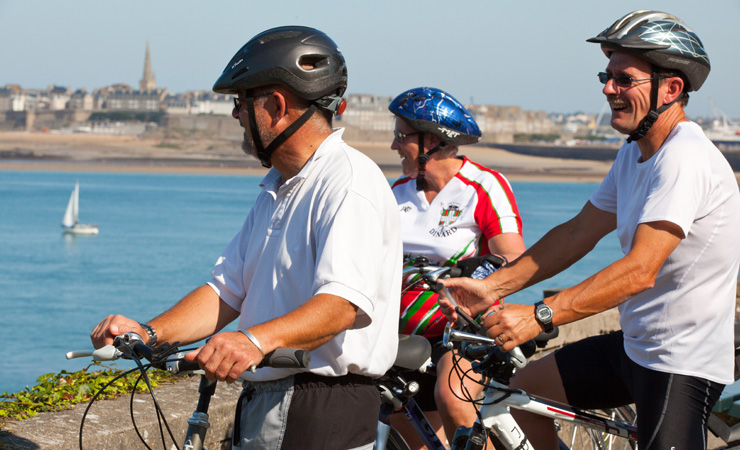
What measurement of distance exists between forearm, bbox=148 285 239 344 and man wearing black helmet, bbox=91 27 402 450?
0.05 meters

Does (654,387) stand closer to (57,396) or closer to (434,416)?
(434,416)

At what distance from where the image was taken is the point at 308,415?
2447mm

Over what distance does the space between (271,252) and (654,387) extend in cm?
121

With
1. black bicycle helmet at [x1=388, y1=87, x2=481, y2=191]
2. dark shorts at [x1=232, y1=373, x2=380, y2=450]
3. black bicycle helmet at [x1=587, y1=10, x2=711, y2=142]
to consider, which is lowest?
dark shorts at [x1=232, y1=373, x2=380, y2=450]

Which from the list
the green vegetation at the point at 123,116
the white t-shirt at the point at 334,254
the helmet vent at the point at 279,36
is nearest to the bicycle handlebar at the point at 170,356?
the white t-shirt at the point at 334,254

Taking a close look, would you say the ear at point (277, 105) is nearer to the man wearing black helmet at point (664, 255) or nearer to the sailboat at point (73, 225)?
the man wearing black helmet at point (664, 255)

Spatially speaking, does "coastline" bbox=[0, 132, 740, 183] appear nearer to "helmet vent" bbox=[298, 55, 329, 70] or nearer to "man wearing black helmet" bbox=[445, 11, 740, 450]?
"man wearing black helmet" bbox=[445, 11, 740, 450]

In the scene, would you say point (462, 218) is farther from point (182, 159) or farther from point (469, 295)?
point (182, 159)

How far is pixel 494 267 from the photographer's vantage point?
3.69 metres

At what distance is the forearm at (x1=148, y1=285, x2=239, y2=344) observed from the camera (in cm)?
267

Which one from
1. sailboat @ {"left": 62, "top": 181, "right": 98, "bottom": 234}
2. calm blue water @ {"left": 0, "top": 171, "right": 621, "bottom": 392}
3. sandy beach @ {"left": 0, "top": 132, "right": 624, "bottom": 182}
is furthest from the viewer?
sandy beach @ {"left": 0, "top": 132, "right": 624, "bottom": 182}

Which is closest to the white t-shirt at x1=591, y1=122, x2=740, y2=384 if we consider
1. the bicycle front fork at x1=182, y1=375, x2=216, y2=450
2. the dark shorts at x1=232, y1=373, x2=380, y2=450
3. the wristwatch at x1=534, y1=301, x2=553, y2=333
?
the wristwatch at x1=534, y1=301, x2=553, y2=333

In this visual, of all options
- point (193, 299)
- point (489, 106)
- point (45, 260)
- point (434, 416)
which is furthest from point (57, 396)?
point (489, 106)

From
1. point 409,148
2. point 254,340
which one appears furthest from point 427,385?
point 254,340
